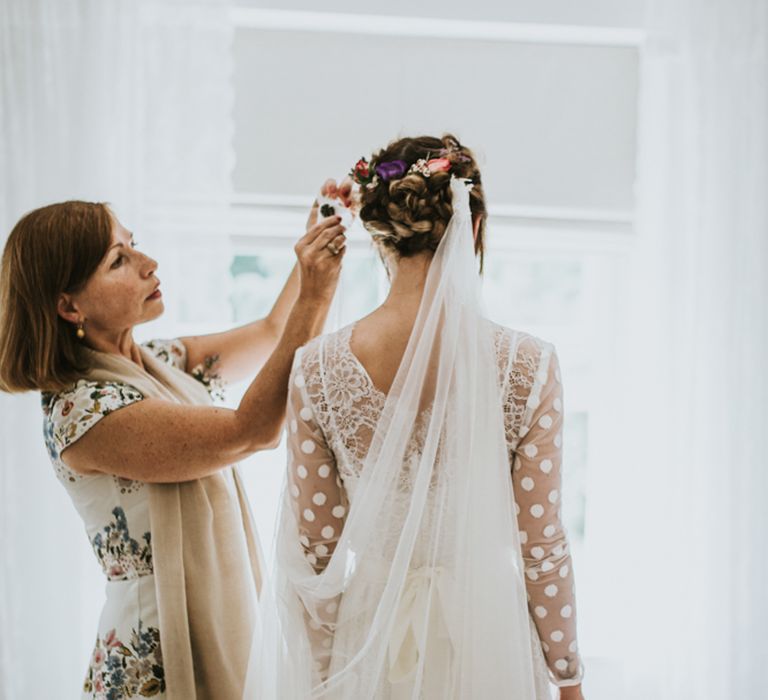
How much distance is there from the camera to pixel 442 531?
1168 millimetres

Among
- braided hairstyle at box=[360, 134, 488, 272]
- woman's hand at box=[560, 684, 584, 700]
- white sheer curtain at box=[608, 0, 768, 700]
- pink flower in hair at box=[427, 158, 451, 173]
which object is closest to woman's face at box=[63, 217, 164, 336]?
braided hairstyle at box=[360, 134, 488, 272]

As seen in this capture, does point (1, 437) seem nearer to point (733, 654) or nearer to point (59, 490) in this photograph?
point (59, 490)

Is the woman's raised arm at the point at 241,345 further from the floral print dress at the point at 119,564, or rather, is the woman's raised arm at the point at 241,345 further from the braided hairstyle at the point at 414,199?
the braided hairstyle at the point at 414,199

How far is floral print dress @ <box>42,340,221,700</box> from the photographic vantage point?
141 centimetres

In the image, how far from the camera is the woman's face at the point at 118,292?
143 cm

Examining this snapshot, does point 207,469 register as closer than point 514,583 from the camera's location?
No

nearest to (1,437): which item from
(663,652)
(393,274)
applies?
(393,274)

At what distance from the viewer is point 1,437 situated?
2.14 meters

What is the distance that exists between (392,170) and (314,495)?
0.52 m

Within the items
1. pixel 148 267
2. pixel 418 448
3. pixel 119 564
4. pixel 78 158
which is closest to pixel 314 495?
pixel 418 448

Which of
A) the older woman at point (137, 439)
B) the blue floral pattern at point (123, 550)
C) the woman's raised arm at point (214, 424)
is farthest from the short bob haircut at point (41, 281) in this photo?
the blue floral pattern at point (123, 550)

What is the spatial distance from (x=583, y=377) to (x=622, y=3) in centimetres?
113

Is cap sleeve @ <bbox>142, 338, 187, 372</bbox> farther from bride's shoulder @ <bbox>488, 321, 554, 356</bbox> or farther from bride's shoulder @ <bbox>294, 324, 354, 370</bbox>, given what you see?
bride's shoulder @ <bbox>488, 321, 554, 356</bbox>

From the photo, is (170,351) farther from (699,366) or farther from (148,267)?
(699,366)
